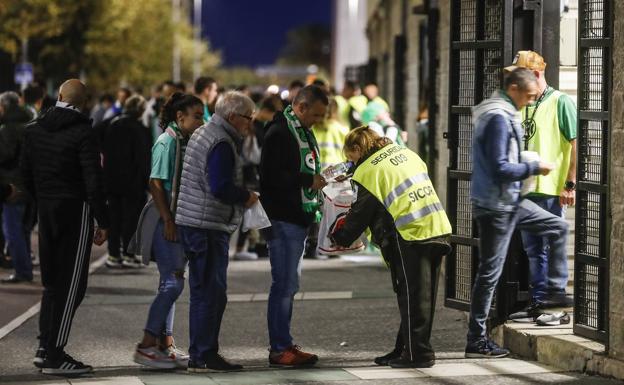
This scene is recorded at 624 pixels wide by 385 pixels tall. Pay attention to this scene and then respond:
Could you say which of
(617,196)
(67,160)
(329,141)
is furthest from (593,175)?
(329,141)

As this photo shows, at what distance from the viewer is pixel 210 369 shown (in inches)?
360

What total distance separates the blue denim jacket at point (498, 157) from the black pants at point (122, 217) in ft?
22.6

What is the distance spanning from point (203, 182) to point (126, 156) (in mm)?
6530

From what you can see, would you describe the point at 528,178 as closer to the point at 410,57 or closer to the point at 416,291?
the point at 416,291

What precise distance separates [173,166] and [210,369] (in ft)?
4.42

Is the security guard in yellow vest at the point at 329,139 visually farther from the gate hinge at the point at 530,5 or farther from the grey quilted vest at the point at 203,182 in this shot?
the grey quilted vest at the point at 203,182

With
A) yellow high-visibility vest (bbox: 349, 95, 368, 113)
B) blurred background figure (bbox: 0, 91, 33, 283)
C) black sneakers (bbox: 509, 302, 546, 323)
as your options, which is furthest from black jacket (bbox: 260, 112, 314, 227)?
yellow high-visibility vest (bbox: 349, 95, 368, 113)

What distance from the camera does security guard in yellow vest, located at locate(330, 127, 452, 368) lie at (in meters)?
8.91

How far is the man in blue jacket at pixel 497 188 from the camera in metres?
9.04

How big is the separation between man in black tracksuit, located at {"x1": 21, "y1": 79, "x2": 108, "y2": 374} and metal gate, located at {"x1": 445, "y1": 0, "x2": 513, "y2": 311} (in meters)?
2.91

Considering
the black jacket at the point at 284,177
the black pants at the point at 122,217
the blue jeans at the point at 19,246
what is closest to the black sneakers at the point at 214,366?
the black jacket at the point at 284,177

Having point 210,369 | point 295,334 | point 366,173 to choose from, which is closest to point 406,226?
point 366,173

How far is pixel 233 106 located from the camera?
8.90 m

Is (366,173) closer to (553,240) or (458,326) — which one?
(553,240)
